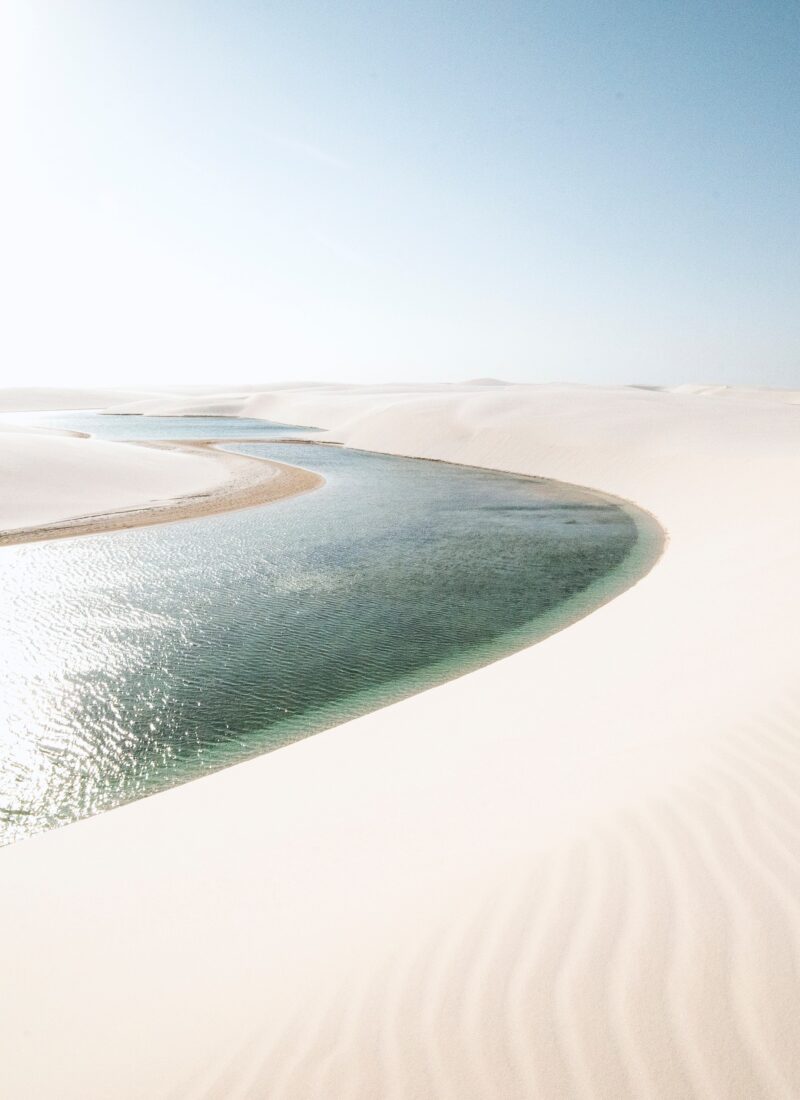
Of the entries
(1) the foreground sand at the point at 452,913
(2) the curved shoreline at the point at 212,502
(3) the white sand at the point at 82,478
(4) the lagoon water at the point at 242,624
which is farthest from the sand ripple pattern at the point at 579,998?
(3) the white sand at the point at 82,478

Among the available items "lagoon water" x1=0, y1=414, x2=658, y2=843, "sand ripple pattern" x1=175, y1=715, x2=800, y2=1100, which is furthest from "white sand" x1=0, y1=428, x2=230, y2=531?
"sand ripple pattern" x1=175, y1=715, x2=800, y2=1100

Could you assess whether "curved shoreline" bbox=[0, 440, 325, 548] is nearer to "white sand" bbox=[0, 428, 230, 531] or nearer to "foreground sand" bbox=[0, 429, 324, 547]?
"foreground sand" bbox=[0, 429, 324, 547]

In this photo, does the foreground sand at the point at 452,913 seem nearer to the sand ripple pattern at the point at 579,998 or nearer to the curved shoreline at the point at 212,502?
the sand ripple pattern at the point at 579,998

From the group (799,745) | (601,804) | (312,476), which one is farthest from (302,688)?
(312,476)

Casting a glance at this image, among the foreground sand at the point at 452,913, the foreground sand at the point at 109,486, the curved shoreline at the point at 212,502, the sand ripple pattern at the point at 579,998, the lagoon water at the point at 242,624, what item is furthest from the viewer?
the foreground sand at the point at 109,486

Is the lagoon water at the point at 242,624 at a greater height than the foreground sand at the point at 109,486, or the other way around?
the foreground sand at the point at 109,486

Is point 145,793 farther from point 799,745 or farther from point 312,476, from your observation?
point 312,476
